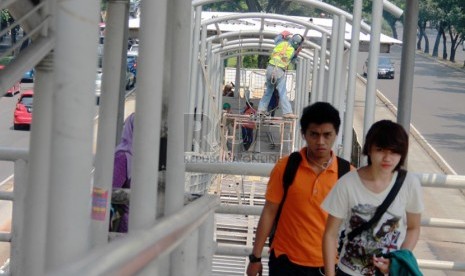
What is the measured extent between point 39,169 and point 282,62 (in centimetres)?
1383

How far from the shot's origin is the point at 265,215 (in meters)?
5.39

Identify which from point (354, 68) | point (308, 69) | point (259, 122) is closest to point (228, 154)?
point (259, 122)

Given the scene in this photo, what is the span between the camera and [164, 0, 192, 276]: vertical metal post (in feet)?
14.6

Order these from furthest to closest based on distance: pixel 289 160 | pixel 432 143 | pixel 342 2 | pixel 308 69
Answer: pixel 342 2 → pixel 432 143 → pixel 308 69 → pixel 289 160

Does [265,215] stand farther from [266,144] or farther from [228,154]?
[266,144]

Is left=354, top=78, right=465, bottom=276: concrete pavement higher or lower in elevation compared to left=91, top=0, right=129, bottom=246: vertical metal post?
lower

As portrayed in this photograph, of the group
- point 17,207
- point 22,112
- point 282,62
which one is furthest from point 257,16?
point 22,112

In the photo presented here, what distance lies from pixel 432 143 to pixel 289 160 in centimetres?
3186

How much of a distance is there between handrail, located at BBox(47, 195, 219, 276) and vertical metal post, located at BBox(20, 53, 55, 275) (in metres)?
0.53

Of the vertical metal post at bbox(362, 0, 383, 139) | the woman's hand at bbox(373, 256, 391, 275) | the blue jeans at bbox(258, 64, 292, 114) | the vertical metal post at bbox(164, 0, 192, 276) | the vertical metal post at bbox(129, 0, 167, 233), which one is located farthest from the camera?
the blue jeans at bbox(258, 64, 292, 114)

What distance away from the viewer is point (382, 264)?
4625 mm

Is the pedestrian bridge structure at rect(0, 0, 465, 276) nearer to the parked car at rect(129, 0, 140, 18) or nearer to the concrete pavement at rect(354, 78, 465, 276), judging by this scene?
the parked car at rect(129, 0, 140, 18)

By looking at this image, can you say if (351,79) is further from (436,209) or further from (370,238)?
(436,209)

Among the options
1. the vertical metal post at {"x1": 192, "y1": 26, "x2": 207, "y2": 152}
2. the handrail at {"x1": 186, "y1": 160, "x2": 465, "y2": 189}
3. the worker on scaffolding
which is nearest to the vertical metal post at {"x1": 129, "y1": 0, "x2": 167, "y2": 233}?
the handrail at {"x1": 186, "y1": 160, "x2": 465, "y2": 189}
